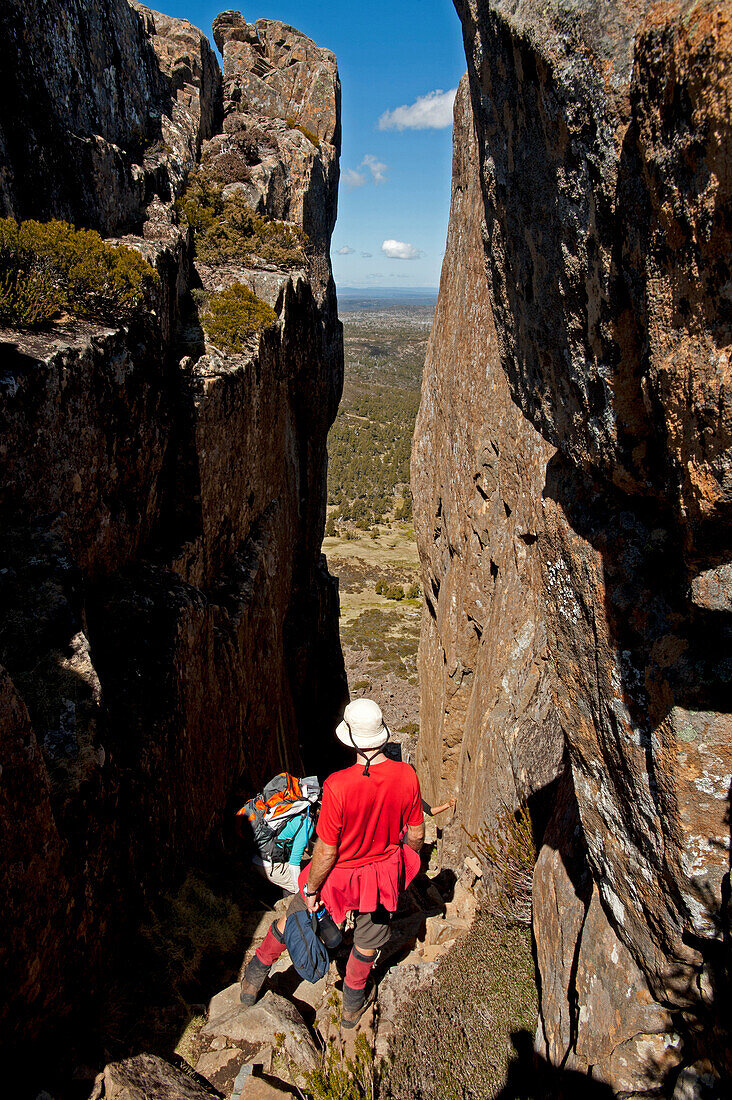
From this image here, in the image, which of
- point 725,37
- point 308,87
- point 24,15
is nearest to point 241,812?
point 725,37

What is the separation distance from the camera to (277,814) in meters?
6.84

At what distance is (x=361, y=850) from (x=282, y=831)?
271 cm

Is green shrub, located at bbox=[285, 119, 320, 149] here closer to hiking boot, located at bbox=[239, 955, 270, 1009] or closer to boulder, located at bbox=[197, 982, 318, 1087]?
hiking boot, located at bbox=[239, 955, 270, 1009]

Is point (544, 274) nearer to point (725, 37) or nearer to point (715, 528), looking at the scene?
point (725, 37)

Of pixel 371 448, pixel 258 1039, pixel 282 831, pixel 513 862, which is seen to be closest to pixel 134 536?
pixel 282 831

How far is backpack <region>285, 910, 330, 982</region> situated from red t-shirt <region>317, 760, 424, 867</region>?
2.27 feet

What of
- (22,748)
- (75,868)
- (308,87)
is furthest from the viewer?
(308,87)

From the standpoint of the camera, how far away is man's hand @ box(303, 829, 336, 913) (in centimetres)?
435

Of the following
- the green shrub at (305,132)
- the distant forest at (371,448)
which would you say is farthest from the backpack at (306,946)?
the distant forest at (371,448)

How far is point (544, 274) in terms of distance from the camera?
128 inches

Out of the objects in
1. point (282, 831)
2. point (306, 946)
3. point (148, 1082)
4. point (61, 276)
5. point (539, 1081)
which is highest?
point (61, 276)

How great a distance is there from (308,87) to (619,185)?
28.4 metres

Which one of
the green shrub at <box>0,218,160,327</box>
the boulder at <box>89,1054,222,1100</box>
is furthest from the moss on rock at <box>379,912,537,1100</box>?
the green shrub at <box>0,218,160,327</box>

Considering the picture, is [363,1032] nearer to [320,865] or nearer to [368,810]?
[320,865]
